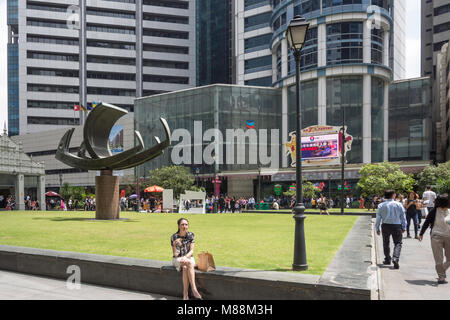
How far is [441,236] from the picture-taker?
25.0 ft

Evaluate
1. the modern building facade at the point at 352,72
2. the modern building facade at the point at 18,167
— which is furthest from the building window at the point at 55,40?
the modern building facade at the point at 352,72

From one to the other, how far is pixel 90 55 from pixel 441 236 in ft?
260

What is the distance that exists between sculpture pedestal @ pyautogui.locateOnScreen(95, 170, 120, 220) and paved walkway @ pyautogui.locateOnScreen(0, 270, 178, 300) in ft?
40.5

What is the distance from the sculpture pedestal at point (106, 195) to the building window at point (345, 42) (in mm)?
35769

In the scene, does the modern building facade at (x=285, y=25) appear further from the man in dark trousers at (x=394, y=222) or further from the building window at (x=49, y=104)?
the man in dark trousers at (x=394, y=222)

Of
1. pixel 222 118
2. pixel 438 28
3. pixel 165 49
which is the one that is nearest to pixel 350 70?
pixel 222 118

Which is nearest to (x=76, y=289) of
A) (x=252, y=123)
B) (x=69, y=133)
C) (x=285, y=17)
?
(x=69, y=133)

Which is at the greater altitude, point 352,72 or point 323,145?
point 352,72

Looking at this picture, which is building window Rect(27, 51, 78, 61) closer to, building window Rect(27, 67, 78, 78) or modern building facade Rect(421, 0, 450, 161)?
building window Rect(27, 67, 78, 78)

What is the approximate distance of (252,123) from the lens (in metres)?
53.7

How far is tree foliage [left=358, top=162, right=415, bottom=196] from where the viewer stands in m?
33.8

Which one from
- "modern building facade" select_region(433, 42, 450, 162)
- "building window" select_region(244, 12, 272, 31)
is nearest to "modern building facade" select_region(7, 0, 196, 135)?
"building window" select_region(244, 12, 272, 31)

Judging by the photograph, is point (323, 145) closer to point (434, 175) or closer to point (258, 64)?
point (434, 175)

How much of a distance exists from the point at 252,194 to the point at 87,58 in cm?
4445
